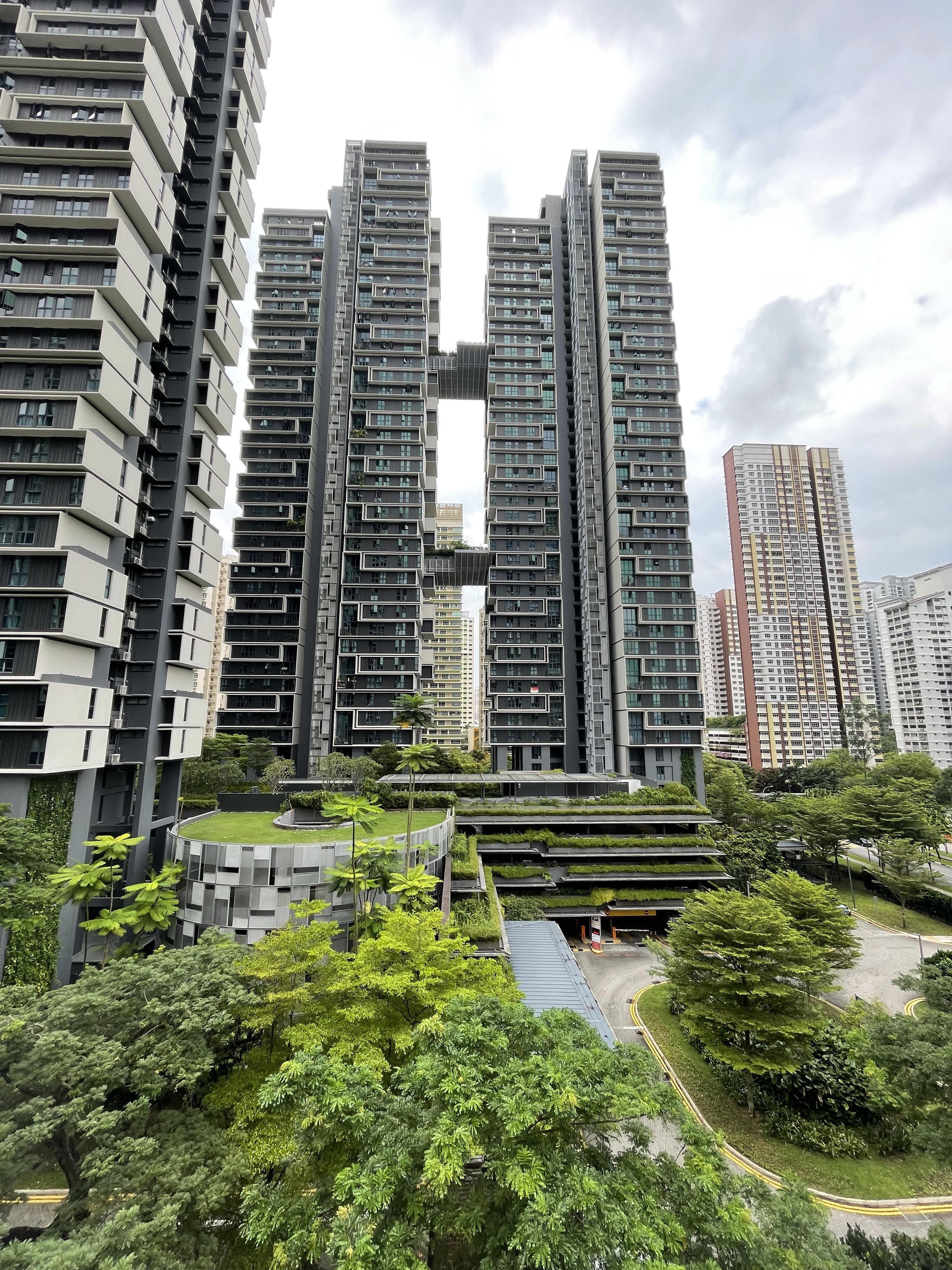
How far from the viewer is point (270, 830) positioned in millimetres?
32438

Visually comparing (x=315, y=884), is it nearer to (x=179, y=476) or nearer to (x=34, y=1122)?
(x=34, y=1122)

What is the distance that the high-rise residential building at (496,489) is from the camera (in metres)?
71.9

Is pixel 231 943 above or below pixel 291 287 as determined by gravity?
below

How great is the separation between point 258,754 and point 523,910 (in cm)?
4065

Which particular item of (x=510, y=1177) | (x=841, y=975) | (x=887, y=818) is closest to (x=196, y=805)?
(x=510, y=1177)

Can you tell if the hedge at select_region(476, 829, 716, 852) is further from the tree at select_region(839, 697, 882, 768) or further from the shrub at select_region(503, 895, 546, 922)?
the tree at select_region(839, 697, 882, 768)

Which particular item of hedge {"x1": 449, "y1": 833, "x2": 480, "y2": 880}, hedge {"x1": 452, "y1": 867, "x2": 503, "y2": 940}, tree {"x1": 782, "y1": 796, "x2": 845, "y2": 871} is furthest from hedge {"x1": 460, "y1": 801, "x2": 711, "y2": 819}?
tree {"x1": 782, "y1": 796, "x2": 845, "y2": 871}

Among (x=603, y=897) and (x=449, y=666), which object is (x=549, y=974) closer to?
(x=603, y=897)

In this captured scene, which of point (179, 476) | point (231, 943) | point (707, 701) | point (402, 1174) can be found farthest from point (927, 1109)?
point (707, 701)

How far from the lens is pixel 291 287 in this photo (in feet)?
272

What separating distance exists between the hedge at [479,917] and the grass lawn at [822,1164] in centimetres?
1215

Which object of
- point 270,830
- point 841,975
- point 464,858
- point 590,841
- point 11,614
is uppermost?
point 11,614

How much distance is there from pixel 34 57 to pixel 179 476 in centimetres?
2775

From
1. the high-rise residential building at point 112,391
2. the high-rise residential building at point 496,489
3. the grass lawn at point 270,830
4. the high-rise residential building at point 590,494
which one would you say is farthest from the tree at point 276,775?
the high-rise residential building at point 590,494
